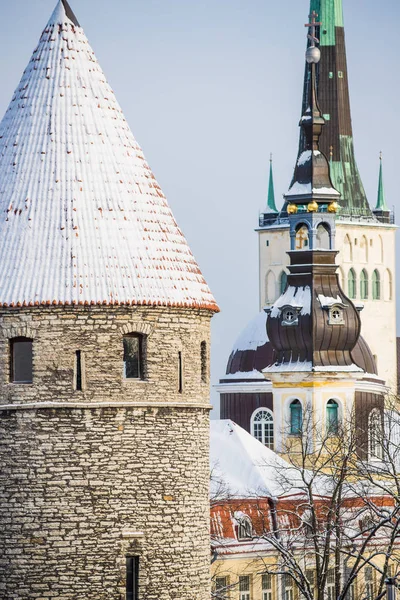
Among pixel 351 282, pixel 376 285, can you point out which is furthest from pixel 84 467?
pixel 376 285

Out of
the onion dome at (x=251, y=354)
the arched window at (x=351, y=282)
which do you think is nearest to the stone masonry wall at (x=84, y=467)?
the onion dome at (x=251, y=354)

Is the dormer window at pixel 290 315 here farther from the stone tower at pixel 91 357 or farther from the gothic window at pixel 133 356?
the gothic window at pixel 133 356

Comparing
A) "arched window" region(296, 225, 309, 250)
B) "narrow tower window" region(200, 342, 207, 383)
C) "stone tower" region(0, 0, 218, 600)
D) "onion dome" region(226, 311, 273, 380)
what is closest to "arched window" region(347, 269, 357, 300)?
"onion dome" region(226, 311, 273, 380)

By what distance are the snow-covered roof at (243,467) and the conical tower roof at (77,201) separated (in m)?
33.2

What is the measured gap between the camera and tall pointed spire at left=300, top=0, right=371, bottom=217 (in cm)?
13288

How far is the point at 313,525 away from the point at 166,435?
16.6 metres

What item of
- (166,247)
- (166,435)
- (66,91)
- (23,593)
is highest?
(66,91)

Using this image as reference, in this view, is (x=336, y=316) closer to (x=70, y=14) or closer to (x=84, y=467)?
(x=70, y=14)

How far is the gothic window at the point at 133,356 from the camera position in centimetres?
3672

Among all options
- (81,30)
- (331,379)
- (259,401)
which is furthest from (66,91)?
(259,401)

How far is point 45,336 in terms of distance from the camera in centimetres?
3616

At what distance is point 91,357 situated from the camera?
36188 millimetres

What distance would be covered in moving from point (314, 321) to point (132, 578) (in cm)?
6405

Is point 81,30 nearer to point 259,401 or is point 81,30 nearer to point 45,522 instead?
point 45,522
